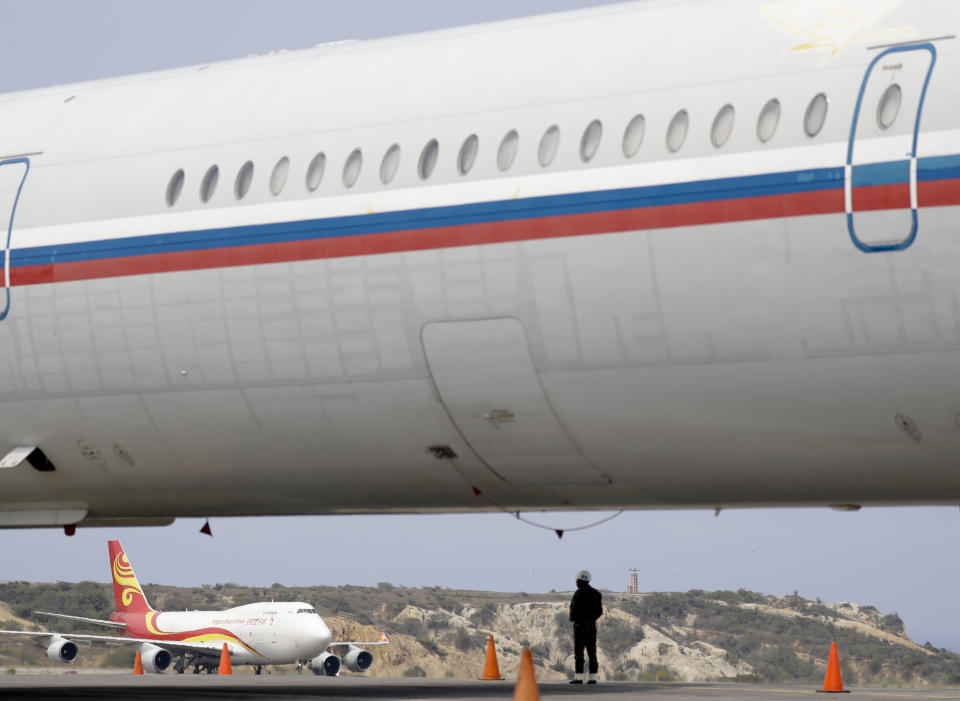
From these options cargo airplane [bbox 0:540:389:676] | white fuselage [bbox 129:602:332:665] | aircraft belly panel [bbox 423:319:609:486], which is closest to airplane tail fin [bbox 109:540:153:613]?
cargo airplane [bbox 0:540:389:676]

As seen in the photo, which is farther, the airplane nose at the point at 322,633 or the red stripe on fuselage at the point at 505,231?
the airplane nose at the point at 322,633

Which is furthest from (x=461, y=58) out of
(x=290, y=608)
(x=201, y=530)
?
(x=290, y=608)

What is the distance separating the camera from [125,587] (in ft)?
225

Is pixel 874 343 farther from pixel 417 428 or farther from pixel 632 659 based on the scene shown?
pixel 632 659

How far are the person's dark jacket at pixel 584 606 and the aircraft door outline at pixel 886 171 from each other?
590 inches

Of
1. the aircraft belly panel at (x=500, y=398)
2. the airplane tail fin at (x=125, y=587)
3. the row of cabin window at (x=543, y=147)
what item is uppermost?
the airplane tail fin at (x=125, y=587)

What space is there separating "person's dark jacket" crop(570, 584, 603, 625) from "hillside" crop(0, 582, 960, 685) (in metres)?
33.9

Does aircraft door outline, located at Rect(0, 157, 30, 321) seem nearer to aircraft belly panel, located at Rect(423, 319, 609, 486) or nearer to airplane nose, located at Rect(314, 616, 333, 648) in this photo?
aircraft belly panel, located at Rect(423, 319, 609, 486)

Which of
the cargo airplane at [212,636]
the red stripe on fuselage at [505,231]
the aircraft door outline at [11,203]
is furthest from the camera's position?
the cargo airplane at [212,636]

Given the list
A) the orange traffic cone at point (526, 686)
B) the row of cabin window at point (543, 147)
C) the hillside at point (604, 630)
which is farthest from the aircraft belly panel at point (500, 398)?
the hillside at point (604, 630)

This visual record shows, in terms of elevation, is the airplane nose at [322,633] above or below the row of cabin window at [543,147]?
above

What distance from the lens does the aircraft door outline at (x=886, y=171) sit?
10195mm

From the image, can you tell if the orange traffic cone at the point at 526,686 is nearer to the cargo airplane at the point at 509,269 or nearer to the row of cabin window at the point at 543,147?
the cargo airplane at the point at 509,269

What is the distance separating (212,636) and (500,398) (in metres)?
55.8
